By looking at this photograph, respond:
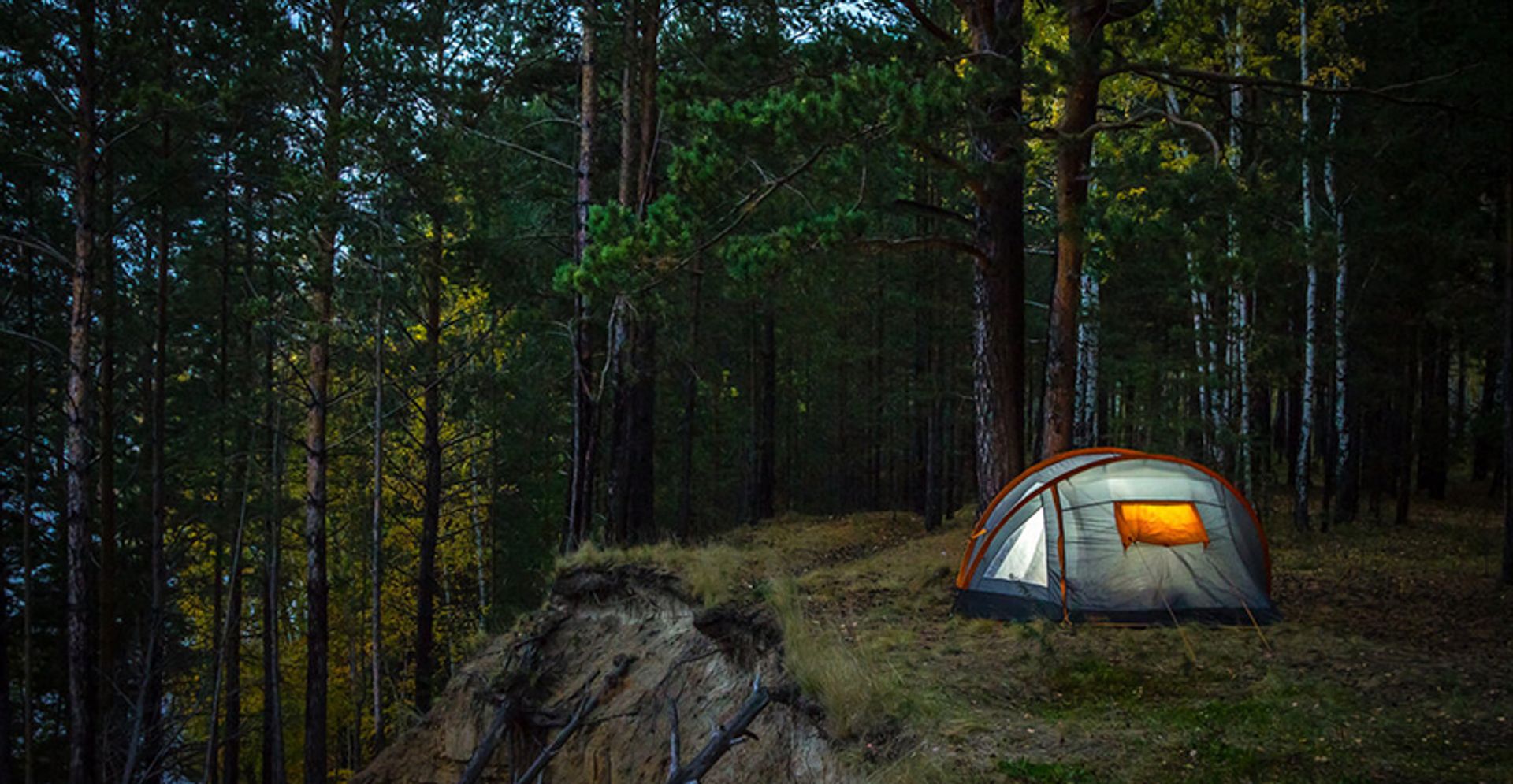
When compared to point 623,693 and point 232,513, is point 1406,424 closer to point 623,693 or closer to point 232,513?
point 623,693

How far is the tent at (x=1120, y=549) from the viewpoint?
9.14 m

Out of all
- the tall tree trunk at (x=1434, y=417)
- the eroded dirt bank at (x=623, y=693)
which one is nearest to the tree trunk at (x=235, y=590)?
the eroded dirt bank at (x=623, y=693)

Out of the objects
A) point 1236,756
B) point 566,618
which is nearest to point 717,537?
point 566,618

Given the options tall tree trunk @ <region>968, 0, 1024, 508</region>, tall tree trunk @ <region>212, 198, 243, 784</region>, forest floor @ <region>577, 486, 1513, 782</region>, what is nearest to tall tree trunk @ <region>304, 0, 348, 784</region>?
tall tree trunk @ <region>212, 198, 243, 784</region>

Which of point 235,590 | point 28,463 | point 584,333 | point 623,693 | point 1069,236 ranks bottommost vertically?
point 235,590

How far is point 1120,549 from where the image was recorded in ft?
30.4

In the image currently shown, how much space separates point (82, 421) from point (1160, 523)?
11.2 metres

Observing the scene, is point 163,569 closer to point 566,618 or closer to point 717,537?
point 566,618

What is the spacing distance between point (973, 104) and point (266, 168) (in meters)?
9.57

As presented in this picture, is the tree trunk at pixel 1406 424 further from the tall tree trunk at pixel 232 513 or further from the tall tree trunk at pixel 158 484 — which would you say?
the tall tree trunk at pixel 158 484

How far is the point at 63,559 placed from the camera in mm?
16875

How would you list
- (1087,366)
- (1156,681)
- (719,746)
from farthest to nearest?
(1087,366), (1156,681), (719,746)

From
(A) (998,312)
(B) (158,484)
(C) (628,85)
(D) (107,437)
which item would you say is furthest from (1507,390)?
(B) (158,484)

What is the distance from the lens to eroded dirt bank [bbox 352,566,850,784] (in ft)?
21.9
